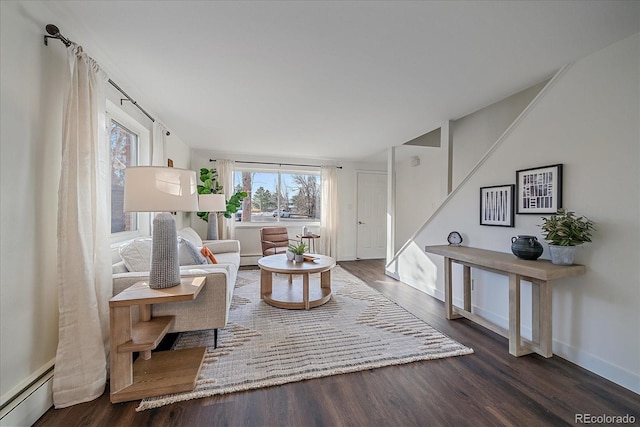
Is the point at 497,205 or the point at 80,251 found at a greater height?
the point at 497,205

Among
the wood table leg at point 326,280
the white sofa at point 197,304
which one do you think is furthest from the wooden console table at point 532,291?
the white sofa at point 197,304

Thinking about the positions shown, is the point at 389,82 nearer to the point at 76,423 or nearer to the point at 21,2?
the point at 21,2

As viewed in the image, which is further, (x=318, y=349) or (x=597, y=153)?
(x=318, y=349)

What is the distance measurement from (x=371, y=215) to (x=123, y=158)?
4.70 meters

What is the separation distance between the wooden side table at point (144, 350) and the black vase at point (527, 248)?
244cm

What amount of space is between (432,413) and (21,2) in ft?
9.96

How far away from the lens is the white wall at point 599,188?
5.49 ft

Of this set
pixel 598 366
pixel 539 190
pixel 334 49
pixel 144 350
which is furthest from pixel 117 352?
pixel 539 190

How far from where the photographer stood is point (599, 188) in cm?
183

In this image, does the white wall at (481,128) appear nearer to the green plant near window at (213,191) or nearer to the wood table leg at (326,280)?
the wood table leg at (326,280)

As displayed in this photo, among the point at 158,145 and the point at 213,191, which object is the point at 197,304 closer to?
the point at 158,145

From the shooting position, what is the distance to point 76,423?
1.37 m

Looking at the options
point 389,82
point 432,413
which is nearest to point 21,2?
point 389,82

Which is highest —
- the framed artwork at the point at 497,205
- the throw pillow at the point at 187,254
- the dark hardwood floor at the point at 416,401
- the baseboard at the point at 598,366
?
the framed artwork at the point at 497,205
